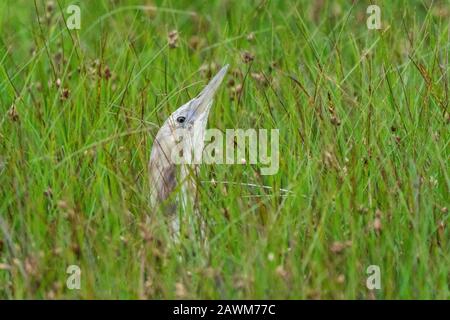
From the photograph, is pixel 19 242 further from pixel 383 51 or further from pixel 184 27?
pixel 184 27

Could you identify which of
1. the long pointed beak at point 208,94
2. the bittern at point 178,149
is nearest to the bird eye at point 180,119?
the bittern at point 178,149

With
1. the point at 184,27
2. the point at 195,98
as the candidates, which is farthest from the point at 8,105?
the point at 184,27

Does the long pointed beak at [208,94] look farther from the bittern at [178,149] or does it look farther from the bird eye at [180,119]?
the bird eye at [180,119]

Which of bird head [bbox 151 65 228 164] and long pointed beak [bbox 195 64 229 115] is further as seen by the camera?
long pointed beak [bbox 195 64 229 115]

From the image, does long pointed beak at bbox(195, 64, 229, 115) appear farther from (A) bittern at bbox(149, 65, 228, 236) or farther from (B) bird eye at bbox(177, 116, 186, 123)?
(B) bird eye at bbox(177, 116, 186, 123)

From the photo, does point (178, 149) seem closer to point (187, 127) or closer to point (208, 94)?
point (187, 127)

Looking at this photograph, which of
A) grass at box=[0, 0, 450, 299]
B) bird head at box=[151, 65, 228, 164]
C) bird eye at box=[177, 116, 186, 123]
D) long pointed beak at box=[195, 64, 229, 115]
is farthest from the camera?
long pointed beak at box=[195, 64, 229, 115]

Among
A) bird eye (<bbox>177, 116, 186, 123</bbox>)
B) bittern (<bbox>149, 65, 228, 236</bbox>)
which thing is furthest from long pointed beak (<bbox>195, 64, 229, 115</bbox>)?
bird eye (<bbox>177, 116, 186, 123</bbox>)

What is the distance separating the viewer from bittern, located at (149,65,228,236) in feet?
17.4

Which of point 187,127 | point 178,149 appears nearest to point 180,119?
point 187,127

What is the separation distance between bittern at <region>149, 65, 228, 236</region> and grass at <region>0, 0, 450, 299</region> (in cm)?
8

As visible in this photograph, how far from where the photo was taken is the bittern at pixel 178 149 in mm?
5312

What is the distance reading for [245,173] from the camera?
562cm

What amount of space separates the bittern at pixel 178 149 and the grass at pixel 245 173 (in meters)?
0.08
